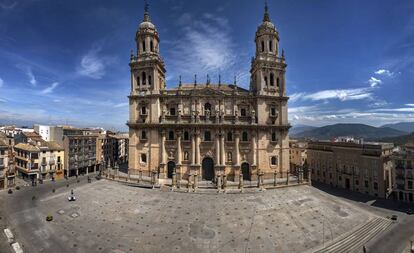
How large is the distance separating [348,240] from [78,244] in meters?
30.1

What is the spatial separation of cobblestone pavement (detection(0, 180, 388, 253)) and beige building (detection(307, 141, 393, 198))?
13.4 metres

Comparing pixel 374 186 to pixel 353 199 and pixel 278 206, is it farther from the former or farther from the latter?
pixel 278 206

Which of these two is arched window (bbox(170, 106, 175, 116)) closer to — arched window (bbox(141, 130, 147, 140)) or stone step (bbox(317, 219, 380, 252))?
arched window (bbox(141, 130, 147, 140))

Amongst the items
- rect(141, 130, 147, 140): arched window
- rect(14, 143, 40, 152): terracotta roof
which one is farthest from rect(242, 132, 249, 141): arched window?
rect(14, 143, 40, 152): terracotta roof

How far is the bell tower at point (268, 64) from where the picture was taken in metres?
48.0

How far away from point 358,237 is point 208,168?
1061 inches

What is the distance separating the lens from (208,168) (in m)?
46.8

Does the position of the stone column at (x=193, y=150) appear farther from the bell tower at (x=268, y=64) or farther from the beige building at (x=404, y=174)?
the beige building at (x=404, y=174)

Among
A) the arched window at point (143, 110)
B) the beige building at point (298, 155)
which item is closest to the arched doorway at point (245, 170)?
the beige building at point (298, 155)

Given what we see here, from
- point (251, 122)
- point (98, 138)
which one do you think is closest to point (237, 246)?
point (251, 122)

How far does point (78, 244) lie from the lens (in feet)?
77.6

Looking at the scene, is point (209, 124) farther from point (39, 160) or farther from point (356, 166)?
point (39, 160)

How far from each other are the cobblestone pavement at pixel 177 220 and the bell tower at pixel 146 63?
2153cm

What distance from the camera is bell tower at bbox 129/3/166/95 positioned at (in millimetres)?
48125
